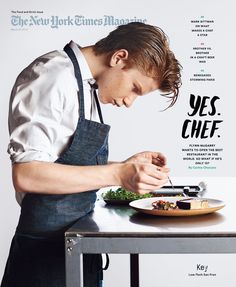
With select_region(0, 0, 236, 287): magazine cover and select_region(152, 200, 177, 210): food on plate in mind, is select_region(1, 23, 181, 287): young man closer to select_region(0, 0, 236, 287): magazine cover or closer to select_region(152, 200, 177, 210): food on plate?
select_region(0, 0, 236, 287): magazine cover

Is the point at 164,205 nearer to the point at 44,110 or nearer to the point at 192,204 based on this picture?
the point at 192,204

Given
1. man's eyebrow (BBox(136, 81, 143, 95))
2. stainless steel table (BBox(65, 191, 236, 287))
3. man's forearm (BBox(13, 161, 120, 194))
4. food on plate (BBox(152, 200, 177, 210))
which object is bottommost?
stainless steel table (BBox(65, 191, 236, 287))

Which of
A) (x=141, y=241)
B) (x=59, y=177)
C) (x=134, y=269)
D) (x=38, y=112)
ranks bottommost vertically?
(x=134, y=269)

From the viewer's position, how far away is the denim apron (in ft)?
4.77

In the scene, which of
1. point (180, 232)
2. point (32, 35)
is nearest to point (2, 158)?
point (32, 35)

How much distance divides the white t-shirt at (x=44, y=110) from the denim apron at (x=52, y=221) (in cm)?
3

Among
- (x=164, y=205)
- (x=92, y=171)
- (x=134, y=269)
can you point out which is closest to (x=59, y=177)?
(x=92, y=171)

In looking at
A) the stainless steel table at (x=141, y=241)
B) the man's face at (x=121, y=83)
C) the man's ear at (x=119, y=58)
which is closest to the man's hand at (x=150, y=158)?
the man's face at (x=121, y=83)

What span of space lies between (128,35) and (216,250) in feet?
2.15

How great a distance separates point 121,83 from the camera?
1589mm

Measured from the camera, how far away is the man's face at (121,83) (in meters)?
1.58

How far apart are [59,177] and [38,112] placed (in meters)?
0.17

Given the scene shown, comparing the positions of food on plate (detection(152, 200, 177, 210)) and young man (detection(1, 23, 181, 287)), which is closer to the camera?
young man (detection(1, 23, 181, 287))

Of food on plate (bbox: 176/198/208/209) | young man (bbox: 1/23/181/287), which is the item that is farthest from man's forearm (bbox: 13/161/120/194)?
food on plate (bbox: 176/198/208/209)
